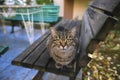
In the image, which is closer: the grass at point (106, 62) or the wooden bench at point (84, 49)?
the wooden bench at point (84, 49)

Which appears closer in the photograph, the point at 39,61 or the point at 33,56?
the point at 39,61

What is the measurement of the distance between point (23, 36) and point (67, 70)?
280 centimetres

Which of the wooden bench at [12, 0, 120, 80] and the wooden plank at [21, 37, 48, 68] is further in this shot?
the wooden plank at [21, 37, 48, 68]

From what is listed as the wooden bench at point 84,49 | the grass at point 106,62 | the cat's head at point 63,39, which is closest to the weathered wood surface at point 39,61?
the wooden bench at point 84,49

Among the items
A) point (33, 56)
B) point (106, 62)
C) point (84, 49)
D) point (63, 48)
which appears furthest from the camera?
point (106, 62)

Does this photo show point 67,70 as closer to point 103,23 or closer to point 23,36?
point 103,23

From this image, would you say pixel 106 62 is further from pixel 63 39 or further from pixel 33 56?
pixel 63 39

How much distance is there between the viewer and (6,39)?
3.84 meters

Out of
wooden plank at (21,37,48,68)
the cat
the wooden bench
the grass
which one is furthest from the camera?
the grass

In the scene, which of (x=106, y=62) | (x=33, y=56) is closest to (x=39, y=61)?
(x=33, y=56)

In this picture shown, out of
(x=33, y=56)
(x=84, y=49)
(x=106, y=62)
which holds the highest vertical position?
(x=84, y=49)

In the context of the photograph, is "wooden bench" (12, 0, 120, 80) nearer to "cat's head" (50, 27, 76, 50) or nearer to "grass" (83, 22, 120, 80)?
"cat's head" (50, 27, 76, 50)

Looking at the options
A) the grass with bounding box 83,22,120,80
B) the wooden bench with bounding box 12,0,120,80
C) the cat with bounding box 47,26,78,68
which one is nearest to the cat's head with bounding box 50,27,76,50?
the cat with bounding box 47,26,78,68

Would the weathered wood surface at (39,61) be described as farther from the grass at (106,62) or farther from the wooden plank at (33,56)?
the grass at (106,62)
